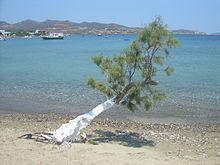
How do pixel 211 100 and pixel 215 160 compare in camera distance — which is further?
pixel 211 100

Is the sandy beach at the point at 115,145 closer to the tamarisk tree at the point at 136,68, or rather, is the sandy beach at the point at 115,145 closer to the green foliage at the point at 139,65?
the tamarisk tree at the point at 136,68

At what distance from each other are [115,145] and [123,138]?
1864 mm

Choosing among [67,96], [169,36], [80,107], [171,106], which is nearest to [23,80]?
[67,96]

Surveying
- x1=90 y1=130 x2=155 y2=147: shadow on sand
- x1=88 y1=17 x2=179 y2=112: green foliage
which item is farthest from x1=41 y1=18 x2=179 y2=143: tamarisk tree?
x1=90 y1=130 x2=155 y2=147: shadow on sand

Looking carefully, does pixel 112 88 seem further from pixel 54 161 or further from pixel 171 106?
pixel 171 106

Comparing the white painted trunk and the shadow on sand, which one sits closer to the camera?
the white painted trunk

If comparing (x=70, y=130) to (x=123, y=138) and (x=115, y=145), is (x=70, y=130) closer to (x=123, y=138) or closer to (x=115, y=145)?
(x=115, y=145)

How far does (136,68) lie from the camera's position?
12438 millimetres

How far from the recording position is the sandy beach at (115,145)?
900 cm

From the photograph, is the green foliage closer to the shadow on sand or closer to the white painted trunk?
the white painted trunk

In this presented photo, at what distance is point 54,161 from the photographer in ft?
28.3

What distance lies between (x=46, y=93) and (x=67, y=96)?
235 centimetres

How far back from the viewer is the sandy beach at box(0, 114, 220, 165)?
354 inches

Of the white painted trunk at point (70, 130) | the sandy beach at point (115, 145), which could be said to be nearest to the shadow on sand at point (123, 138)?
the sandy beach at point (115, 145)
